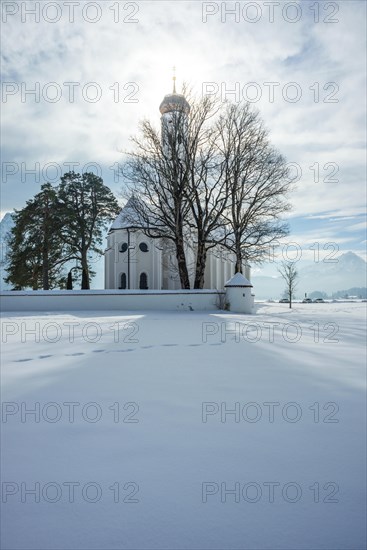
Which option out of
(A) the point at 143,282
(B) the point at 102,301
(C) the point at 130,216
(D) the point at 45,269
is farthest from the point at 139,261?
(B) the point at 102,301

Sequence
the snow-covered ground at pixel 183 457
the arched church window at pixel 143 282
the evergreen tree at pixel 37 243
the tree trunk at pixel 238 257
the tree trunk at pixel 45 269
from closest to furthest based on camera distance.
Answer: the snow-covered ground at pixel 183 457 → the tree trunk at pixel 238 257 → the tree trunk at pixel 45 269 → the evergreen tree at pixel 37 243 → the arched church window at pixel 143 282

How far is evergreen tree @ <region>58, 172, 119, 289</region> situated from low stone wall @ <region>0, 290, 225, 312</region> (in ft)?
36.6

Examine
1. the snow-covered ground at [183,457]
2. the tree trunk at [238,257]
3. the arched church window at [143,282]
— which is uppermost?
the tree trunk at [238,257]

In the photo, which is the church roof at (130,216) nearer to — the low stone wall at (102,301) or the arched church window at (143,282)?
the arched church window at (143,282)

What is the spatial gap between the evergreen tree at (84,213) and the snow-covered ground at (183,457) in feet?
90.4

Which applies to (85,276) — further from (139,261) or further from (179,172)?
(179,172)

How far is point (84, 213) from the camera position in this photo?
105 ft

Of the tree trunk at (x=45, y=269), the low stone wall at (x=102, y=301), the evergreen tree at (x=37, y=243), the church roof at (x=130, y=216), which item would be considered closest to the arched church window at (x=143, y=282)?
the church roof at (x=130, y=216)

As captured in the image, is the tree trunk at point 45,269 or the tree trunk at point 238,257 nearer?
the tree trunk at point 238,257

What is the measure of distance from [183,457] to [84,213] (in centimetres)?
3226

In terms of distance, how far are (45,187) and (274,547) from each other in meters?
34.0

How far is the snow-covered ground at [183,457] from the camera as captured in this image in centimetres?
175

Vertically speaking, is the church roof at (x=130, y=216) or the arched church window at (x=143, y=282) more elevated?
the church roof at (x=130, y=216)

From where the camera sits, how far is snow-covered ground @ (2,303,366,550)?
1751 mm
